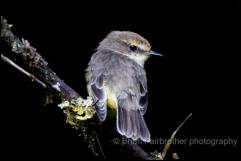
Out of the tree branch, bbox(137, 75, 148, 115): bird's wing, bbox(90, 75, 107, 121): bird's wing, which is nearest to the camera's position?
the tree branch

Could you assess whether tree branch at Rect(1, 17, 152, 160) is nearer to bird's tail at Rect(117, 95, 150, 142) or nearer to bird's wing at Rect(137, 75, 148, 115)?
bird's tail at Rect(117, 95, 150, 142)

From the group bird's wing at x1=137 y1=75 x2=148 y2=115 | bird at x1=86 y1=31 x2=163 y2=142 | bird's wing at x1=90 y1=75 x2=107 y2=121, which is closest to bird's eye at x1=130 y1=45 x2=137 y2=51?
bird at x1=86 y1=31 x2=163 y2=142

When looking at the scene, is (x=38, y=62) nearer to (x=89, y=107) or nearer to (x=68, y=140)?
(x=89, y=107)

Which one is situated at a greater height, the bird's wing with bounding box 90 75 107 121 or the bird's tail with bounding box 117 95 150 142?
the bird's wing with bounding box 90 75 107 121

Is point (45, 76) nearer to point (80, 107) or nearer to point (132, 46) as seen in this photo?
point (80, 107)

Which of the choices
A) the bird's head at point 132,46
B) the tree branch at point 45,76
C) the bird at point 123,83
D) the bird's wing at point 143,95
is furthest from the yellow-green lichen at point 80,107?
the bird's head at point 132,46

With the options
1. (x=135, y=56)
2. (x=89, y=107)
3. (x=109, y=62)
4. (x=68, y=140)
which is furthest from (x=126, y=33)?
(x=89, y=107)

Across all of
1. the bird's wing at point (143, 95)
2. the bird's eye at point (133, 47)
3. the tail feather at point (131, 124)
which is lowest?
the tail feather at point (131, 124)

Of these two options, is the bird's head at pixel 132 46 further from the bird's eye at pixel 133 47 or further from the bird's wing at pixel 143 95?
the bird's wing at pixel 143 95
